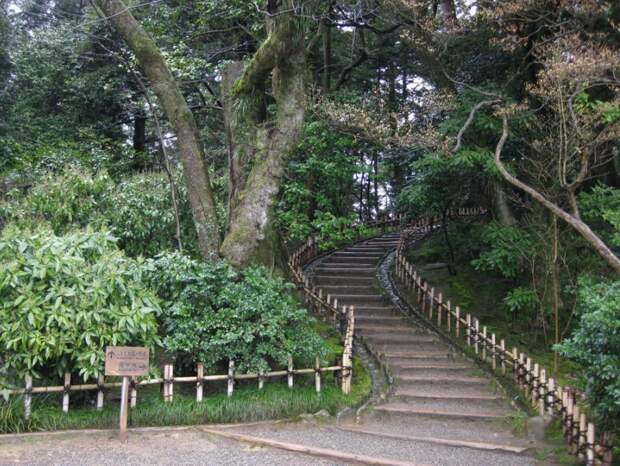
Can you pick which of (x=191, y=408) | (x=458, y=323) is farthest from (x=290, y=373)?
(x=458, y=323)

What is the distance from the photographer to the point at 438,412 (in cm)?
795

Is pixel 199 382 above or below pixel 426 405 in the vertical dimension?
above

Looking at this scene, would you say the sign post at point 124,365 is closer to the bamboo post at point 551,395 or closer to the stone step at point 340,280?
the bamboo post at point 551,395

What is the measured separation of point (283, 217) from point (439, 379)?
4.18m

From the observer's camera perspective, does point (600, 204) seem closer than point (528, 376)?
No

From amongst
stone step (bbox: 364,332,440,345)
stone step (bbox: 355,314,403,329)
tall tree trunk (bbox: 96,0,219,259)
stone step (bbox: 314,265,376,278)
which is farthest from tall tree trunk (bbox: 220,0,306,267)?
stone step (bbox: 314,265,376,278)

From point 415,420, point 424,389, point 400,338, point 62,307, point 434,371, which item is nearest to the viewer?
point 62,307

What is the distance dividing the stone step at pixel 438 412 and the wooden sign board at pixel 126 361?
3571 mm

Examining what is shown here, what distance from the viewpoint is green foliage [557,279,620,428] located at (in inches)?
214

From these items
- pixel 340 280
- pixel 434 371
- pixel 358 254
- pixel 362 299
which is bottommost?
pixel 434 371

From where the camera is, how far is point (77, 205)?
30.7 feet

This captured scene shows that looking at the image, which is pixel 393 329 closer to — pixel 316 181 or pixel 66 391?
pixel 316 181

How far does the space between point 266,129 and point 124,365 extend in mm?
4721

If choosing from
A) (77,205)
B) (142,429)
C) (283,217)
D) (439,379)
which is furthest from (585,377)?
(77,205)
